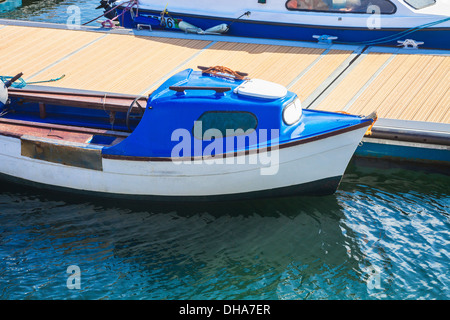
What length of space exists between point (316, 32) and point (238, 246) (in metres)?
6.66

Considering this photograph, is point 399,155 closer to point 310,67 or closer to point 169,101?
point 310,67

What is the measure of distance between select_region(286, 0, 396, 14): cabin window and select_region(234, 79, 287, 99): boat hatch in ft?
16.9

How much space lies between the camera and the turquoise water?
804cm

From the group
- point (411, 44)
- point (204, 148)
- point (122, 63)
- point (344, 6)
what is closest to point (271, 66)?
point (344, 6)

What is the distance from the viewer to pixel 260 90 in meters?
8.96

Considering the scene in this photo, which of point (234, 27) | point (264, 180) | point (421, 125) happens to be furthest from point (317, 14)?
point (264, 180)

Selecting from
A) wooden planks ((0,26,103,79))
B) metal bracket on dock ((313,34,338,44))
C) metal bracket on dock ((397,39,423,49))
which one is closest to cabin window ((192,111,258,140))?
wooden planks ((0,26,103,79))

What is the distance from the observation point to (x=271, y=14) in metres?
13.9

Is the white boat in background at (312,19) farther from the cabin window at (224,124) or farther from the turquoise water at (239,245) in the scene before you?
the cabin window at (224,124)

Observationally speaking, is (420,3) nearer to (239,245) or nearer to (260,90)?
(260,90)

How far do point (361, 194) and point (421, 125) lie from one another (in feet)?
5.32

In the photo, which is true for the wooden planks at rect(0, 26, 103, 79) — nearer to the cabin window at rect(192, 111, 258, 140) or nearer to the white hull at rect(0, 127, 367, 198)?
the white hull at rect(0, 127, 367, 198)
